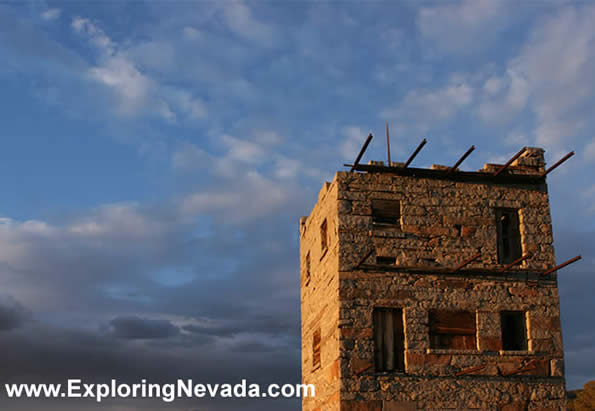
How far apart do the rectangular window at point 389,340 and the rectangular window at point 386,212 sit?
8.78 ft

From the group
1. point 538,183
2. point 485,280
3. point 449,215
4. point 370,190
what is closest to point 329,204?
point 370,190

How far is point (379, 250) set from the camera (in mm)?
20312

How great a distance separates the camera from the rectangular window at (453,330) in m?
19.8

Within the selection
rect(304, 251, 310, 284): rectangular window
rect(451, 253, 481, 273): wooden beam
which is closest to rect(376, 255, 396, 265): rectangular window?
rect(451, 253, 481, 273): wooden beam

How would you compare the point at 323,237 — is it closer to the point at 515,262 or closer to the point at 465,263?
the point at 465,263

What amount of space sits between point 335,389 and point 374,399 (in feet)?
3.80

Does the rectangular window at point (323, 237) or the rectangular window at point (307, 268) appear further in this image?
the rectangular window at point (307, 268)

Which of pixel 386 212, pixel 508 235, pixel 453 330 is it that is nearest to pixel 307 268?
pixel 386 212

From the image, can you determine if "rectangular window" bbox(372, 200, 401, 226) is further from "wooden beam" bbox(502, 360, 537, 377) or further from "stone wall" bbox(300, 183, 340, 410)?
"wooden beam" bbox(502, 360, 537, 377)

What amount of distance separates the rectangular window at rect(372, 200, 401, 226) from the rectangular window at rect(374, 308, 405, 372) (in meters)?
2.67

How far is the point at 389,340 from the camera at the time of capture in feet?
64.4

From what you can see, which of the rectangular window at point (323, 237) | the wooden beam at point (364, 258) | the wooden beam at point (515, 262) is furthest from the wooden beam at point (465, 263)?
the rectangular window at point (323, 237)

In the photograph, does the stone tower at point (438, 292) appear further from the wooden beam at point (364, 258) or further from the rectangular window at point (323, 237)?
the rectangular window at point (323, 237)

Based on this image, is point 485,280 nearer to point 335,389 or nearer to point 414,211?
point 414,211
